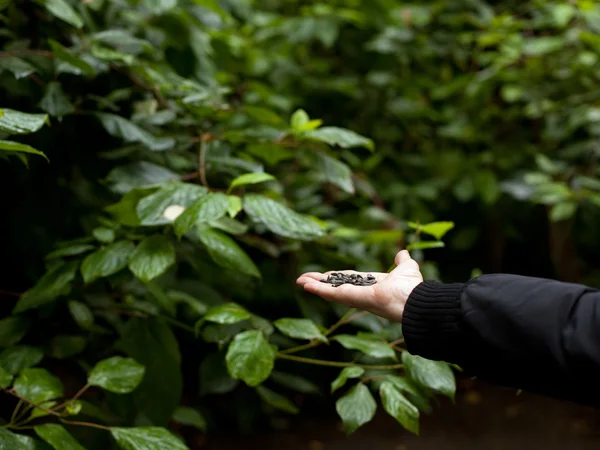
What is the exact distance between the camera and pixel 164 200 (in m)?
1.17

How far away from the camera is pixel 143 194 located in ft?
4.01

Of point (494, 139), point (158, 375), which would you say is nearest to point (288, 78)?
point (494, 139)

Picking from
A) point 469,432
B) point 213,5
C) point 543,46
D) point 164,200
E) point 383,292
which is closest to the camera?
point 383,292

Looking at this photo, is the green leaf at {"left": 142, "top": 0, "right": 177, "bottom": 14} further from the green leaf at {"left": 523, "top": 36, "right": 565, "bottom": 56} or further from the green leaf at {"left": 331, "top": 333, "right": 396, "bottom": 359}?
the green leaf at {"left": 523, "top": 36, "right": 565, "bottom": 56}

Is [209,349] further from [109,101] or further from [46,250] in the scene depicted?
[109,101]

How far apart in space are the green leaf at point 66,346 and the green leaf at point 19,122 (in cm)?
51

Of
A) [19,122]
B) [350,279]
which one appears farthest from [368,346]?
[19,122]

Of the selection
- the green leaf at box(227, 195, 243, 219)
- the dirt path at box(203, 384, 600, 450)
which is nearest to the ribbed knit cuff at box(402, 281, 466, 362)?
the green leaf at box(227, 195, 243, 219)

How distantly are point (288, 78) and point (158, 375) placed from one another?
5.57 feet

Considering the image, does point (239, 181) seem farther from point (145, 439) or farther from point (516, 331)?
point (516, 331)

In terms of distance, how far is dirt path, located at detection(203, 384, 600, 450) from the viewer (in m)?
2.13

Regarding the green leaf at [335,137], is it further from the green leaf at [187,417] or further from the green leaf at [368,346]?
the green leaf at [187,417]

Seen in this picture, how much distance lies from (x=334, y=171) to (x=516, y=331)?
29.7 inches

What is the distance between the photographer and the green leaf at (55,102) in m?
1.32
